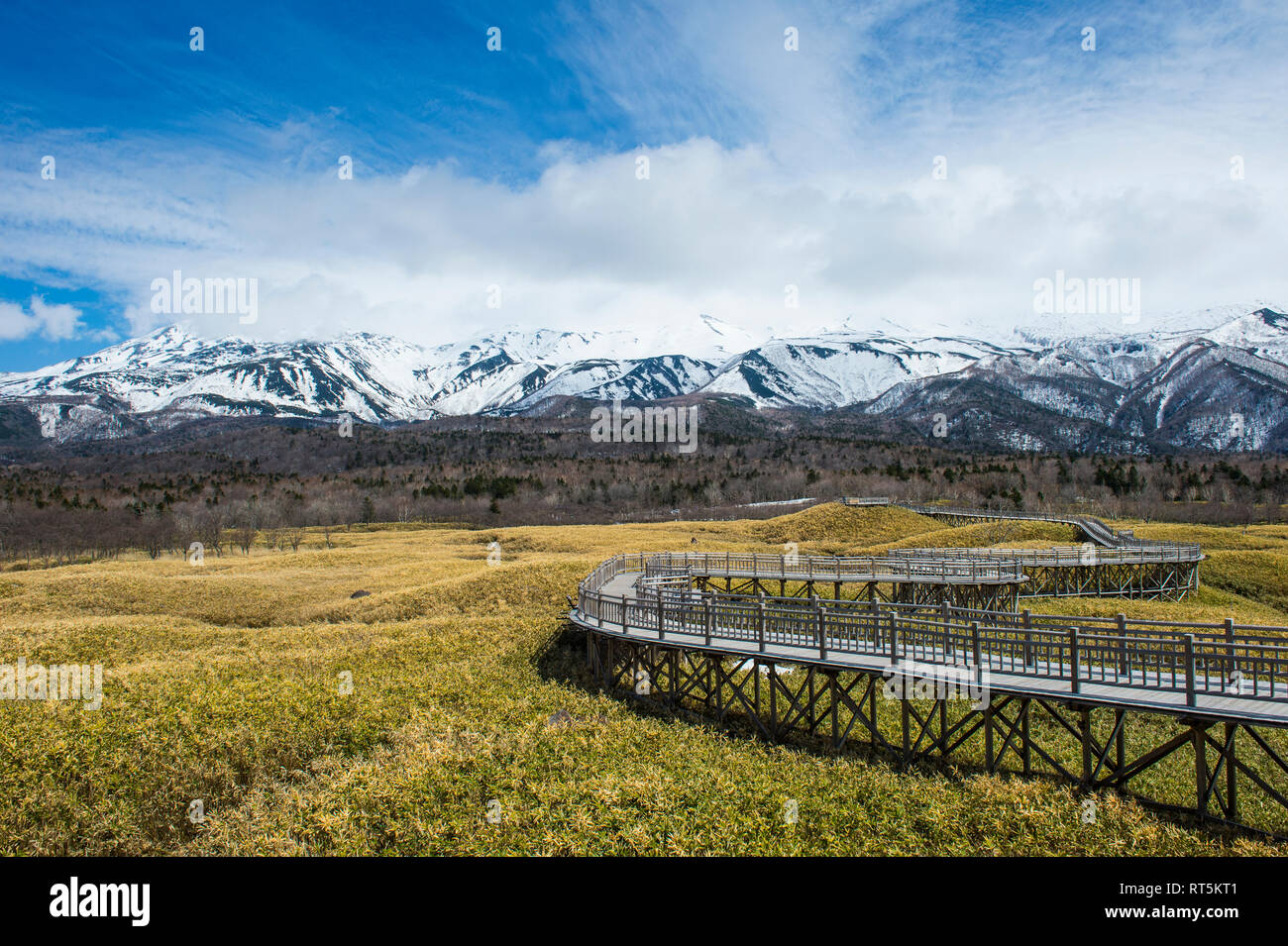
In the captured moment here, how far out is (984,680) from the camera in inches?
648

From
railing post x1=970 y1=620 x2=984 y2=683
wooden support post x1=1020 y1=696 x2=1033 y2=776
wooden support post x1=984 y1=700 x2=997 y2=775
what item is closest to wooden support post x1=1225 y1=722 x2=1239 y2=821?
wooden support post x1=1020 y1=696 x2=1033 y2=776

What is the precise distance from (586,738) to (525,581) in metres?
24.0

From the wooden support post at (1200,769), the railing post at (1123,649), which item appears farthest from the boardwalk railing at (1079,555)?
the wooden support post at (1200,769)

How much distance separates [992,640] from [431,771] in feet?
44.5

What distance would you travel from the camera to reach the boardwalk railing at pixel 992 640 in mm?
14914

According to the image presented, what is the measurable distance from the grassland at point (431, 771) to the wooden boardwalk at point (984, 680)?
1.58 meters

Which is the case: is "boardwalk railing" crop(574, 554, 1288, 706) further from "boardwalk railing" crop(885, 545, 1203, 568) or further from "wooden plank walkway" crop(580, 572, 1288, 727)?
"boardwalk railing" crop(885, 545, 1203, 568)

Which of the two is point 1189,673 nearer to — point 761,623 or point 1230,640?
point 1230,640

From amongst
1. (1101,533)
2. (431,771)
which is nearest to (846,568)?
(431,771)

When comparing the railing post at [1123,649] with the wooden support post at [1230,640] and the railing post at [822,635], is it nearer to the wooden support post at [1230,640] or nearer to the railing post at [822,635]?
the wooden support post at [1230,640]
